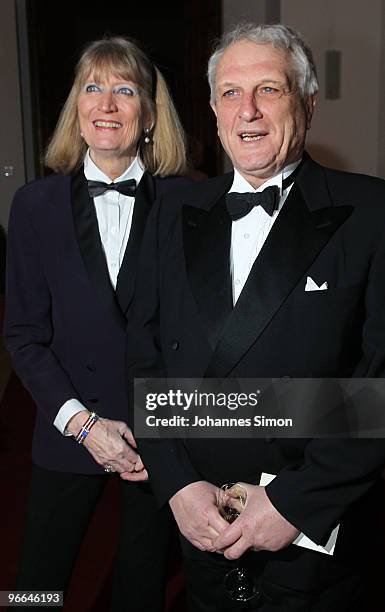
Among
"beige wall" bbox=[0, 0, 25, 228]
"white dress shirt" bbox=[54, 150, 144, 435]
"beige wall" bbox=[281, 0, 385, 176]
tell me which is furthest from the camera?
"beige wall" bbox=[0, 0, 25, 228]

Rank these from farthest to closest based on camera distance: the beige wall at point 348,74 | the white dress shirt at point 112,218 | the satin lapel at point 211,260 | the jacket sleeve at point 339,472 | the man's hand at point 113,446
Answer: the beige wall at point 348,74, the white dress shirt at point 112,218, the man's hand at point 113,446, the satin lapel at point 211,260, the jacket sleeve at point 339,472

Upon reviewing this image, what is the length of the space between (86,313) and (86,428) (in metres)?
0.28

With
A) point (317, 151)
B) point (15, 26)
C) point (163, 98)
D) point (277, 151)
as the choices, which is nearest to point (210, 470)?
point (277, 151)

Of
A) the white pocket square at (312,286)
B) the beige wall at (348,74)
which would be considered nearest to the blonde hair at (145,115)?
the white pocket square at (312,286)

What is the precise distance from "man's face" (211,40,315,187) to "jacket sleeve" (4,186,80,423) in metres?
0.64

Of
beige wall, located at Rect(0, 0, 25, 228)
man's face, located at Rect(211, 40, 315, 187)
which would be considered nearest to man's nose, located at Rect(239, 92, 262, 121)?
man's face, located at Rect(211, 40, 315, 187)

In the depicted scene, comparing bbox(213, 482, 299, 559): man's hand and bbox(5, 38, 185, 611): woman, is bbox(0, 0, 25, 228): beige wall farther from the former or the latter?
bbox(213, 482, 299, 559): man's hand

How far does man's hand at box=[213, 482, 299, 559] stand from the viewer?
59.8 inches

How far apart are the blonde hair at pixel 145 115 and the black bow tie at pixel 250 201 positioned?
53cm

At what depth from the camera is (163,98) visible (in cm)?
210

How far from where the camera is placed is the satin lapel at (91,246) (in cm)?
193

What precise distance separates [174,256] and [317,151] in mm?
3088

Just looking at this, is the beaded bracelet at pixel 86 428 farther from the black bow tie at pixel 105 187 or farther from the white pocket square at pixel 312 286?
the white pocket square at pixel 312 286

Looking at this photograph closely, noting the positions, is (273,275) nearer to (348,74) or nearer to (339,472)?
(339,472)
